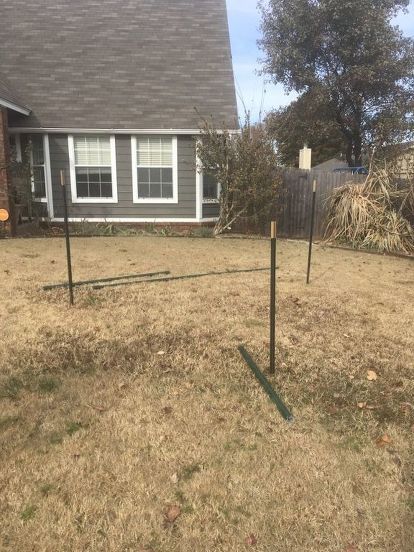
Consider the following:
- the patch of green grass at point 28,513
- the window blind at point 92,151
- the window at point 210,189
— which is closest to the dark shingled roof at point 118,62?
the window blind at point 92,151

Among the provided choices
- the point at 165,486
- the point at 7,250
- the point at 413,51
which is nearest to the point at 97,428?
the point at 165,486

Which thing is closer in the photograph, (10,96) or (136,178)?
(10,96)

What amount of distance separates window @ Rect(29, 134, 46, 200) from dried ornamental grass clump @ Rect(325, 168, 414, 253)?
27.2ft

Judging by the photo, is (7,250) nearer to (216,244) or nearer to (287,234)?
(216,244)

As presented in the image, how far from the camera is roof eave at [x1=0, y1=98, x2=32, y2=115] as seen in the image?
10452 millimetres

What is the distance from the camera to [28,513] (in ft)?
7.52

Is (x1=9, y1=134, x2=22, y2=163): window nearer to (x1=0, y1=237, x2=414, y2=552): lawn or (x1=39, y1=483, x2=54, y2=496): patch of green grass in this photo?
(x1=0, y1=237, x2=414, y2=552): lawn

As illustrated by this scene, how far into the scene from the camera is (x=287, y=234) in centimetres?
1326

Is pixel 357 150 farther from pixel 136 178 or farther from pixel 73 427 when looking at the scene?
pixel 73 427

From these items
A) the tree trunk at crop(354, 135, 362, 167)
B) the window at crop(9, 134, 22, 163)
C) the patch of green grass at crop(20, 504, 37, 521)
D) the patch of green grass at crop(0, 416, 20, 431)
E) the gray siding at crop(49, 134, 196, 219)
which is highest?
the tree trunk at crop(354, 135, 362, 167)

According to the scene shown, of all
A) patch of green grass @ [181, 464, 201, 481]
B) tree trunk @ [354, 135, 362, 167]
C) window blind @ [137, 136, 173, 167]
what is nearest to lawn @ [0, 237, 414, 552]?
patch of green grass @ [181, 464, 201, 481]

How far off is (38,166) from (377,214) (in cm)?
929

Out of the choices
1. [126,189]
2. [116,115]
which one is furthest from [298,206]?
[116,115]

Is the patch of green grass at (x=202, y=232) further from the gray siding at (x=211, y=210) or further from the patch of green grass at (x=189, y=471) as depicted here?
the patch of green grass at (x=189, y=471)
